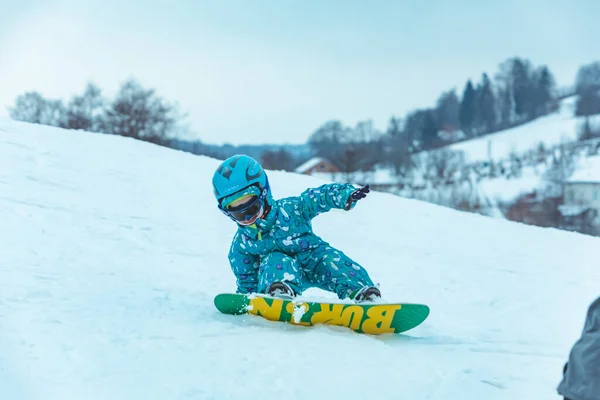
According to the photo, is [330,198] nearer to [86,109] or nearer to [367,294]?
[367,294]

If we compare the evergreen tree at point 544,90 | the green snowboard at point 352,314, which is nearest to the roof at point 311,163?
the evergreen tree at point 544,90

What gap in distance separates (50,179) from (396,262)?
4.42m

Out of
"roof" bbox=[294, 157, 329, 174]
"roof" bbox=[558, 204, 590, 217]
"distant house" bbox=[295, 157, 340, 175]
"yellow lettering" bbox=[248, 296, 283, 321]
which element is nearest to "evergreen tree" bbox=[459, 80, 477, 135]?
"roof" bbox=[294, 157, 329, 174]

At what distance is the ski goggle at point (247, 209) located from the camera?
368 centimetres

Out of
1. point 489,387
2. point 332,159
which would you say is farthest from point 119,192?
point 332,159

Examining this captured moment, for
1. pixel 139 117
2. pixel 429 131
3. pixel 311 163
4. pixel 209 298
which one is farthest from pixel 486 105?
pixel 209 298

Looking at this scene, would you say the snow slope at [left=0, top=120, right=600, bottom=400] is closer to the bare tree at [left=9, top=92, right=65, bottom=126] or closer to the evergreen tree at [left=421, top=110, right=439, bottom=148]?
the bare tree at [left=9, top=92, right=65, bottom=126]

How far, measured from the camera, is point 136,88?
1634 inches

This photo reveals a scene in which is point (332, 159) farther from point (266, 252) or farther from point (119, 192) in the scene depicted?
point (266, 252)

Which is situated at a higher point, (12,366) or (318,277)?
(318,277)

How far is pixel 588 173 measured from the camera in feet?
156

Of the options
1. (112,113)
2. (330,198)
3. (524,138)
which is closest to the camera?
(330,198)

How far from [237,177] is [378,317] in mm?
1172

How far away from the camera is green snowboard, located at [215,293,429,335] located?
3.36 m
